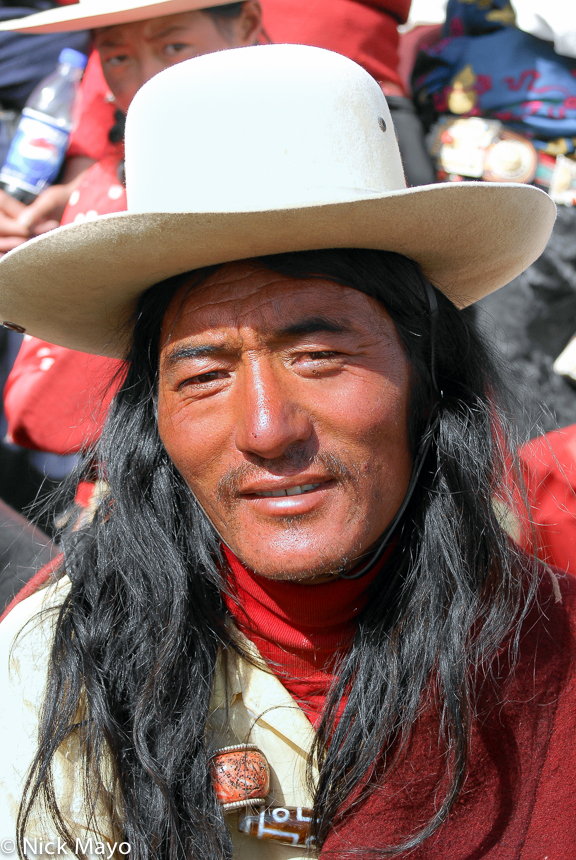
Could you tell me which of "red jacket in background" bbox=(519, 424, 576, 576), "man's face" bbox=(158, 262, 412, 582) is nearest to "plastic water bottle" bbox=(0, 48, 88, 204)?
"man's face" bbox=(158, 262, 412, 582)

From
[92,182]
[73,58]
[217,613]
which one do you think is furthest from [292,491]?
[73,58]

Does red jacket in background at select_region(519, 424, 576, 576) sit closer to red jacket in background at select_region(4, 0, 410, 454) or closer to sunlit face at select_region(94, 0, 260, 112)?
red jacket in background at select_region(4, 0, 410, 454)

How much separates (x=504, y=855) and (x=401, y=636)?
0.46 meters

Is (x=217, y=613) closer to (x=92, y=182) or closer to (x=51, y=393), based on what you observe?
(x=51, y=393)

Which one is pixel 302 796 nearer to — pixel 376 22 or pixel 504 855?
pixel 504 855

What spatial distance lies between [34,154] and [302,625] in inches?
83.0

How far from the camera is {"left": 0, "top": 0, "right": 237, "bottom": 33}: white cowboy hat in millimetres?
2242

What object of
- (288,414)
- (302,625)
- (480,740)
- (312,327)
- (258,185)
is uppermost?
(258,185)

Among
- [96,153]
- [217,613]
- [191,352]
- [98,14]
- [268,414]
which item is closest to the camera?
[268,414]

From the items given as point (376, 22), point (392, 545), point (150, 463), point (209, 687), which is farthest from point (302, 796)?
point (376, 22)

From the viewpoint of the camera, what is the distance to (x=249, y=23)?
2.44 m

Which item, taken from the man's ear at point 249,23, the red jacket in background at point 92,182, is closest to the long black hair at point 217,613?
the red jacket in background at point 92,182

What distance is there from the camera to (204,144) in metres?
1.22

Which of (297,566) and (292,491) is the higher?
(292,491)
